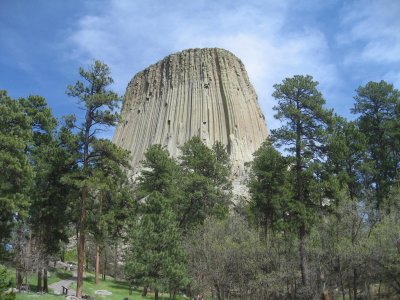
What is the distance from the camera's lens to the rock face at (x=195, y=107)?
294 ft

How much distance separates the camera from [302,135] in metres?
29.8

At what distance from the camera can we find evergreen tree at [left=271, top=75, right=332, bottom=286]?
28500mm

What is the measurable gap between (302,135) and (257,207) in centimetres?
793

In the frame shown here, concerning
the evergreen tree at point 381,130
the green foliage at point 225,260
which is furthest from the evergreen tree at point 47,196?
the evergreen tree at point 381,130

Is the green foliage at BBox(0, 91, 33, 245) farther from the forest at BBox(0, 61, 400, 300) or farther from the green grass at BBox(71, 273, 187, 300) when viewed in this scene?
the green grass at BBox(71, 273, 187, 300)

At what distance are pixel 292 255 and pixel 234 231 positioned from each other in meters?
5.09

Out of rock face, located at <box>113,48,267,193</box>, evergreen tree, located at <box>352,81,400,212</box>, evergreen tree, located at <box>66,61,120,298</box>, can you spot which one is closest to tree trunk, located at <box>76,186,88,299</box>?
evergreen tree, located at <box>66,61,120,298</box>

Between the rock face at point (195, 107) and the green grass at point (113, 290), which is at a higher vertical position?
the rock face at point (195, 107)

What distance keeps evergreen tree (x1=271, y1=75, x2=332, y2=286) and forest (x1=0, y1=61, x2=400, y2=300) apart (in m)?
0.08

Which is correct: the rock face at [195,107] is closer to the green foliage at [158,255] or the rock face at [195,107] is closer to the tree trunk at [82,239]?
the green foliage at [158,255]

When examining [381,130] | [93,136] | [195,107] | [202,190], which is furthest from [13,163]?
[195,107]

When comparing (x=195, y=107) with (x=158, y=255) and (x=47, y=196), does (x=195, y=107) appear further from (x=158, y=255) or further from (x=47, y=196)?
(x=158, y=255)

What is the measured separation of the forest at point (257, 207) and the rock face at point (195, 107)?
50.2 meters

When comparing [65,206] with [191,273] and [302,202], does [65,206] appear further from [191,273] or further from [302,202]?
[302,202]
